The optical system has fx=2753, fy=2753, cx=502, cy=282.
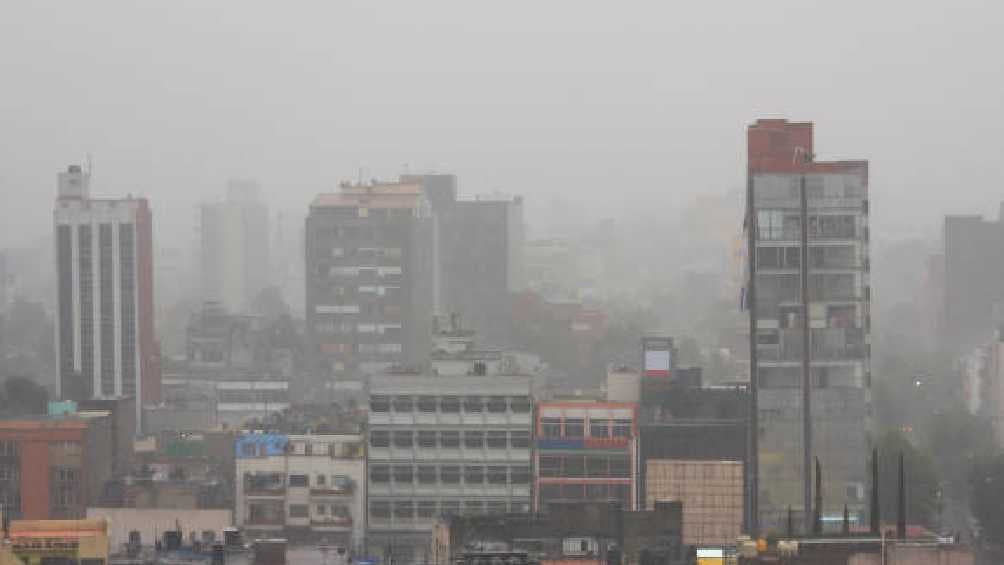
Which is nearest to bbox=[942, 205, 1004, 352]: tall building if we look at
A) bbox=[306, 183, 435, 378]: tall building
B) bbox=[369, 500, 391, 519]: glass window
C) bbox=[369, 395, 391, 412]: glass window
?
bbox=[306, 183, 435, 378]: tall building

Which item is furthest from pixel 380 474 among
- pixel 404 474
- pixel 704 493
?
pixel 704 493

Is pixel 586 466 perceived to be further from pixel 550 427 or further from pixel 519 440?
pixel 519 440

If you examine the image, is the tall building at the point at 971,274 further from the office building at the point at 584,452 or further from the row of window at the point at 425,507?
the row of window at the point at 425,507

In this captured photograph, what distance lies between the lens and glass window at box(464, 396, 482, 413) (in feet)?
159

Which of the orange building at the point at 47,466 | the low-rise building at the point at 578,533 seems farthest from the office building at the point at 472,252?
the low-rise building at the point at 578,533

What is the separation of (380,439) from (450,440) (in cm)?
128

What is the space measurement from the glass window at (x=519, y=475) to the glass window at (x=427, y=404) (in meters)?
1.76

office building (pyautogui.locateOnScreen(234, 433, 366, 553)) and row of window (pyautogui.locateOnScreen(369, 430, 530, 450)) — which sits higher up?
row of window (pyautogui.locateOnScreen(369, 430, 530, 450))

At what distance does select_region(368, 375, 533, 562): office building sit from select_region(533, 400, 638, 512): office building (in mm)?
313

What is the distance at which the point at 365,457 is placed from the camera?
5047cm

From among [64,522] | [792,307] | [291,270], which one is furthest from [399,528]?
[291,270]

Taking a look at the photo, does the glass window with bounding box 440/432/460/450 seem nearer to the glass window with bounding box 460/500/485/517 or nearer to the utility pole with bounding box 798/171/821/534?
the glass window with bounding box 460/500/485/517

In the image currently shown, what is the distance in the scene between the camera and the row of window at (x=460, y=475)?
1902 inches

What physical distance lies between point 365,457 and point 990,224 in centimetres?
6683
